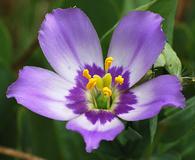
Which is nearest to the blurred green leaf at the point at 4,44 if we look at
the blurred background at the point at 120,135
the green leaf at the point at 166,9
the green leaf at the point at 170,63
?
the blurred background at the point at 120,135

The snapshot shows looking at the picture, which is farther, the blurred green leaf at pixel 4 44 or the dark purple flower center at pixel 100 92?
the blurred green leaf at pixel 4 44

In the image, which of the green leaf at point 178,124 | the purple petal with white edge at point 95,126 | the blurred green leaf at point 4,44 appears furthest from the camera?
the blurred green leaf at point 4,44

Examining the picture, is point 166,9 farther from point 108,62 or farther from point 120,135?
point 120,135

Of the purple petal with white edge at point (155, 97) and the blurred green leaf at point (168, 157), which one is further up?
the purple petal with white edge at point (155, 97)

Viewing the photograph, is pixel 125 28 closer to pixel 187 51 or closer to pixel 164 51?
pixel 164 51

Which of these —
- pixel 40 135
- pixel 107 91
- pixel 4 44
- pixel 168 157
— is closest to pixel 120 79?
pixel 107 91

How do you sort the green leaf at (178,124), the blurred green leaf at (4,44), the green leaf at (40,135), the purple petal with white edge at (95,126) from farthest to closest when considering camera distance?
the blurred green leaf at (4,44) → the green leaf at (40,135) → the green leaf at (178,124) → the purple petal with white edge at (95,126)

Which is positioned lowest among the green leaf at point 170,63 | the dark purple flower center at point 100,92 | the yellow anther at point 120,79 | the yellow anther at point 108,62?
the dark purple flower center at point 100,92

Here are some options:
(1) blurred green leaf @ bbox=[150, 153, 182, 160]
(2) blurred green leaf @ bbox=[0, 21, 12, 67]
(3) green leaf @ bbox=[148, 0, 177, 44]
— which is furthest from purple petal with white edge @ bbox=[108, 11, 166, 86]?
(2) blurred green leaf @ bbox=[0, 21, 12, 67]

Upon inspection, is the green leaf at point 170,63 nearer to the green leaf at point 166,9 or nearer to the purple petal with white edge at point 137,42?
the purple petal with white edge at point 137,42
